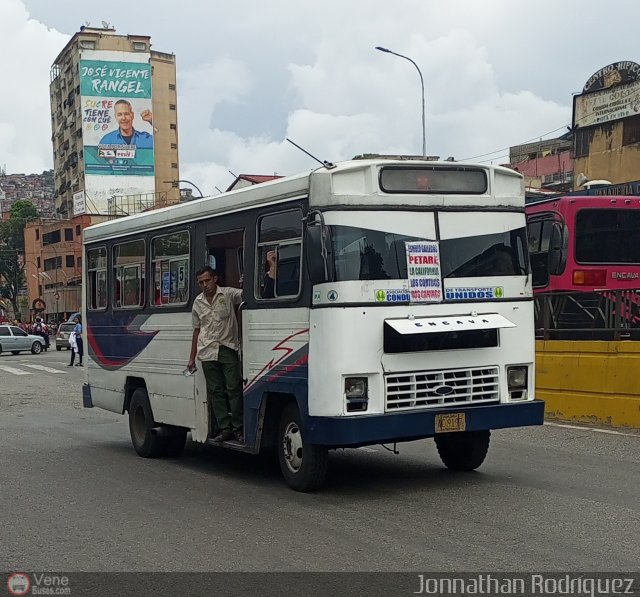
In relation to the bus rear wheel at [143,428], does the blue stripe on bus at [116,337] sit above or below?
above

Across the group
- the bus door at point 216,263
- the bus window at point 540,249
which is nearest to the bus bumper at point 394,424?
the bus door at point 216,263

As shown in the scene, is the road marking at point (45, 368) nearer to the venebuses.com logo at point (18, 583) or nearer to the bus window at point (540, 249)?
the bus window at point (540, 249)

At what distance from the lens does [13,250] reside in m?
111

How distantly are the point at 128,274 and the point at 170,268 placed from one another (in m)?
1.29

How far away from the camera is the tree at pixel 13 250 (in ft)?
362

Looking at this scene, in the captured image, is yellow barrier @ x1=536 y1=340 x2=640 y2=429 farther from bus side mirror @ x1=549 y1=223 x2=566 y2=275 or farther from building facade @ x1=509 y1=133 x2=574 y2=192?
building facade @ x1=509 y1=133 x2=574 y2=192

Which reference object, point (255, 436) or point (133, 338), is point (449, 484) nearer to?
point (255, 436)

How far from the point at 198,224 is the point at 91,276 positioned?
11.4 ft

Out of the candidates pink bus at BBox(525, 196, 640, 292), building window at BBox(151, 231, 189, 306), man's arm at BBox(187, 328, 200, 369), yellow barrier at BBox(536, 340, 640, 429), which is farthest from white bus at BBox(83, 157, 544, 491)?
pink bus at BBox(525, 196, 640, 292)

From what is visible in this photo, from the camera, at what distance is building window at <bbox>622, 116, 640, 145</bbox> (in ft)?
150

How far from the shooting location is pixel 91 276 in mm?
13031

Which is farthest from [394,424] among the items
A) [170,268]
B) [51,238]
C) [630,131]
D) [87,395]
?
[51,238]

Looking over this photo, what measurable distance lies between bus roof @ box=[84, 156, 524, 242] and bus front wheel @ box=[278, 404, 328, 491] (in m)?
1.92

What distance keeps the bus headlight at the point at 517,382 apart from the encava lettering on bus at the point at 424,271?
1.03m
